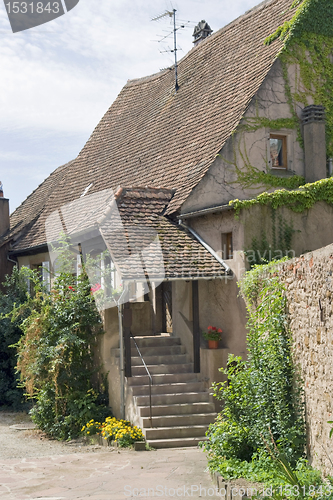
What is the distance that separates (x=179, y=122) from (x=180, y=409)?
826cm

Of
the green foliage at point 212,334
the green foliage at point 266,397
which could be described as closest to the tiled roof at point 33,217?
the green foliage at point 212,334

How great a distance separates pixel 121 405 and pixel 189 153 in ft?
20.4

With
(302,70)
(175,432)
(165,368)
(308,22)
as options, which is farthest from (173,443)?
(308,22)

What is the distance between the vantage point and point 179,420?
10578 millimetres

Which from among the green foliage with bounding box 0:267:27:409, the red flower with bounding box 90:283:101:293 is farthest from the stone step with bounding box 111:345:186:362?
the green foliage with bounding box 0:267:27:409

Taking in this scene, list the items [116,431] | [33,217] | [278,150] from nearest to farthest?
[116,431] < [278,150] < [33,217]

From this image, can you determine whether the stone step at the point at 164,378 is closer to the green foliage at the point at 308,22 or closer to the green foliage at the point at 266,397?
the green foliage at the point at 266,397

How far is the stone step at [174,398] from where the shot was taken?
10808 millimetres

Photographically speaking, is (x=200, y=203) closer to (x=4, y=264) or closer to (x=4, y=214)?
(x=4, y=264)

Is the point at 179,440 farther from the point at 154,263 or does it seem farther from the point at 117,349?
the point at 154,263

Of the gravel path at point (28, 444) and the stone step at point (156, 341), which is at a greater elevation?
the stone step at point (156, 341)

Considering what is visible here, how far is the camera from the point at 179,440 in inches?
400

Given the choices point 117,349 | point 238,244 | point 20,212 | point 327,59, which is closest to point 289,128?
point 327,59

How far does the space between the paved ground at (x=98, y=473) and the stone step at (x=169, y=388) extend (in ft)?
4.30
